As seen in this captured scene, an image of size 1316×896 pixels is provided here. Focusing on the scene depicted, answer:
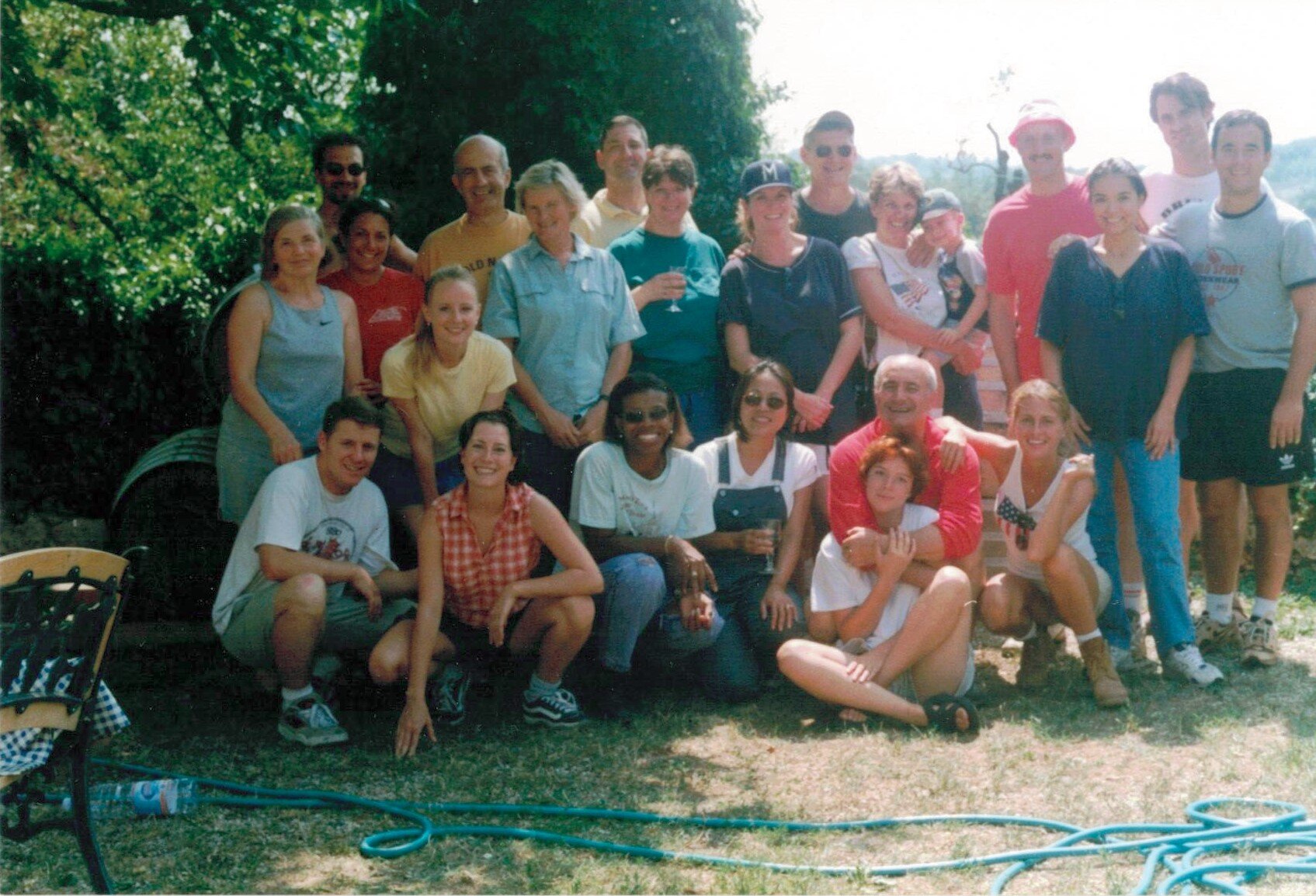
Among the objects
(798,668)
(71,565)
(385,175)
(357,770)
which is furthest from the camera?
(385,175)

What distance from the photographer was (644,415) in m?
4.80

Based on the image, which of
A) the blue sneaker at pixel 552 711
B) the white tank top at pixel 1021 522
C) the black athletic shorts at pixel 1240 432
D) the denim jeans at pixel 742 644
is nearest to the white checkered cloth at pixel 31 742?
the blue sneaker at pixel 552 711

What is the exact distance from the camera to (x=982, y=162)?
53.1 feet

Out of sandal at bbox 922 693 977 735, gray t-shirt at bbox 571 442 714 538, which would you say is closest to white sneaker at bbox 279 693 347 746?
gray t-shirt at bbox 571 442 714 538

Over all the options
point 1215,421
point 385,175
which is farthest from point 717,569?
point 385,175

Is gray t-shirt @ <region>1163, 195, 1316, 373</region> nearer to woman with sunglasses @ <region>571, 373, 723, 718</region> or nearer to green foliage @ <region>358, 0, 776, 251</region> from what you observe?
woman with sunglasses @ <region>571, 373, 723, 718</region>

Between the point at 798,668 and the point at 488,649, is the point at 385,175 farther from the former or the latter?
the point at 798,668

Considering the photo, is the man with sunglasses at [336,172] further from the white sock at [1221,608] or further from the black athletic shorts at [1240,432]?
the white sock at [1221,608]

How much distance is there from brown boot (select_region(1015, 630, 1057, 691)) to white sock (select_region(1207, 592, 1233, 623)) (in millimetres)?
899

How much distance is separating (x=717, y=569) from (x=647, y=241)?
4.57 feet

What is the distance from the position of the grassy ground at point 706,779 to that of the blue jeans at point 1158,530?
0.84ft

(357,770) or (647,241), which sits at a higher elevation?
(647,241)

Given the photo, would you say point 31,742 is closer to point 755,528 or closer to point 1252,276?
point 755,528

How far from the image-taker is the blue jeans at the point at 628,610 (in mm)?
4711
